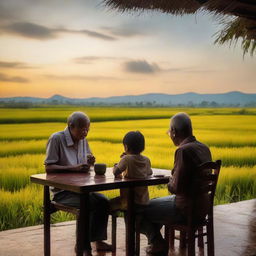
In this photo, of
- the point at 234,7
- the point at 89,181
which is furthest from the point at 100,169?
the point at 234,7

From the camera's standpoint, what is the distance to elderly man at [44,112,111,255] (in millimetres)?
3885

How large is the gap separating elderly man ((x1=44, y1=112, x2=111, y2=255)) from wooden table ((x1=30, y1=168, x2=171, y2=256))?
10 cm

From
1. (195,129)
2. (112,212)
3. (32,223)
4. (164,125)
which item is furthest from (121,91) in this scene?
(112,212)

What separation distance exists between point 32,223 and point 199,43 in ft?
13.8

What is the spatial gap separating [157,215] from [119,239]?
1.20 meters

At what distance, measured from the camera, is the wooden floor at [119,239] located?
4355 millimetres

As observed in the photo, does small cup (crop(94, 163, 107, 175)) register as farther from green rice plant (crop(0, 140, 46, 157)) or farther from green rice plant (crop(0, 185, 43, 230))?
green rice plant (crop(0, 140, 46, 157))

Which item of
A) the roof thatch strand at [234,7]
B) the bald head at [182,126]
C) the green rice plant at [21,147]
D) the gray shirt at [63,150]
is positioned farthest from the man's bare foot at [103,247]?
the green rice plant at [21,147]

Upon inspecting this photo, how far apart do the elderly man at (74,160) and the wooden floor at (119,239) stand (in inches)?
13.0

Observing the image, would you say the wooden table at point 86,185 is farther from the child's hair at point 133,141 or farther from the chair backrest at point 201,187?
the chair backrest at point 201,187

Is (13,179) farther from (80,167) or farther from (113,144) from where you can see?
(80,167)

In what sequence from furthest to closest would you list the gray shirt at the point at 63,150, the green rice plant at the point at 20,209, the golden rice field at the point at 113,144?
the golden rice field at the point at 113,144
the green rice plant at the point at 20,209
the gray shirt at the point at 63,150

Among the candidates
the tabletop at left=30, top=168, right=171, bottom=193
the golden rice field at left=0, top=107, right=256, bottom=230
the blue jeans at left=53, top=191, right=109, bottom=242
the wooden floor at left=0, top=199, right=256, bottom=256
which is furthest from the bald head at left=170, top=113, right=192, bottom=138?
the golden rice field at left=0, top=107, right=256, bottom=230

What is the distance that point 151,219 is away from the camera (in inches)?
146
